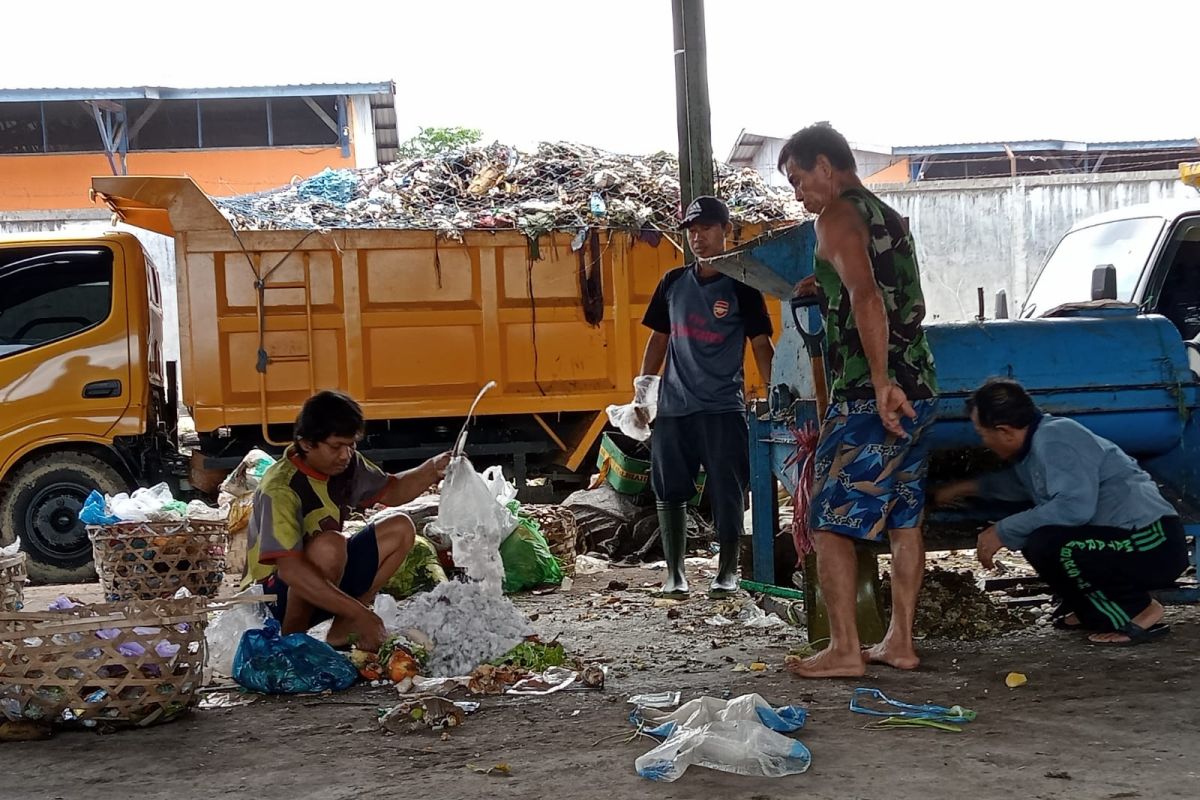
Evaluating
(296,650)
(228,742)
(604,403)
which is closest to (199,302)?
(604,403)

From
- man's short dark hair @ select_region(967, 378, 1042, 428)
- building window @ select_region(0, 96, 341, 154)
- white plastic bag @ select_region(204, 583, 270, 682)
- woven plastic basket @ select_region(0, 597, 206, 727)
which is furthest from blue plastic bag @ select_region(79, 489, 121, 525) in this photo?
building window @ select_region(0, 96, 341, 154)

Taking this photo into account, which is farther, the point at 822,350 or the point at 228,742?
the point at 822,350

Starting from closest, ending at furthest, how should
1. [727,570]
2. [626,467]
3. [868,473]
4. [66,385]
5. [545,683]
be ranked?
[868,473] → [545,683] → [727,570] → [626,467] → [66,385]

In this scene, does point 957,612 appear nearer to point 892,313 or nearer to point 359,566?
point 892,313

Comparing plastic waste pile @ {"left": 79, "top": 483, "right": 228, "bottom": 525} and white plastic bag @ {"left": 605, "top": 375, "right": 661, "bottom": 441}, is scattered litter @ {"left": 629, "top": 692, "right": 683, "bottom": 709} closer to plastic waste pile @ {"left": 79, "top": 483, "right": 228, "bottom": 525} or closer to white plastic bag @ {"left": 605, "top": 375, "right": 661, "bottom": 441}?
white plastic bag @ {"left": 605, "top": 375, "right": 661, "bottom": 441}

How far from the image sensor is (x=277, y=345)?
7.98 metres

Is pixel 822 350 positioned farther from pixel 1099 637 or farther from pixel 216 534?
pixel 216 534

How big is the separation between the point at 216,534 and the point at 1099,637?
427cm

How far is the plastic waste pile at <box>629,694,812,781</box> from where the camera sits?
111 inches

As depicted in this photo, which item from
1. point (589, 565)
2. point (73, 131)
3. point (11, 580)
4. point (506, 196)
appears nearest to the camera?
point (11, 580)

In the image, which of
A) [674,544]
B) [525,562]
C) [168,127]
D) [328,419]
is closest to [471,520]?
[328,419]

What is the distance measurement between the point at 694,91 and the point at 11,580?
4.59 metres

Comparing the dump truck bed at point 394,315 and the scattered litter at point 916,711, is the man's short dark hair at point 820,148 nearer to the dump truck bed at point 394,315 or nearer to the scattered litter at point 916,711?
the scattered litter at point 916,711

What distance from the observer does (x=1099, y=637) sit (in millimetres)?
4203
